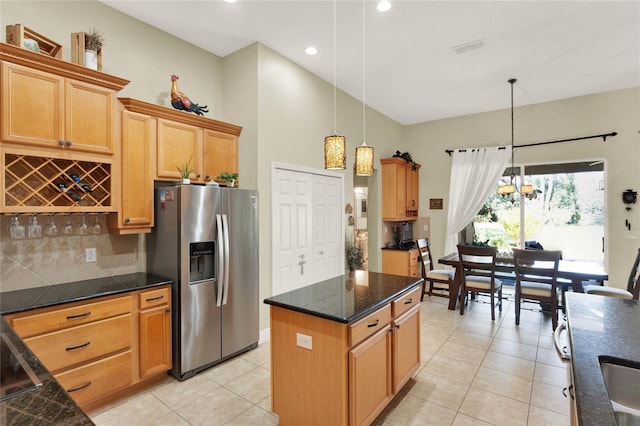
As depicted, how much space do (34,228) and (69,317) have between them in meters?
0.79

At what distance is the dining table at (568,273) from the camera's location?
12.0ft

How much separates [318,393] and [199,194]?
194cm

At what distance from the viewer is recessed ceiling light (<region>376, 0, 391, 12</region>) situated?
9.19ft

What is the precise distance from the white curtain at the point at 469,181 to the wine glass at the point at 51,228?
5845 millimetres

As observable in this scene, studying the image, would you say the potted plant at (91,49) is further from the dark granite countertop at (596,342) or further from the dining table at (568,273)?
the dining table at (568,273)

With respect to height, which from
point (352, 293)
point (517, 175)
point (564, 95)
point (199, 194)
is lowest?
point (352, 293)

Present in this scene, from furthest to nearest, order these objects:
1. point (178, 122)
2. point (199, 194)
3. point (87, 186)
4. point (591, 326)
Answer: point (178, 122) → point (199, 194) → point (87, 186) → point (591, 326)

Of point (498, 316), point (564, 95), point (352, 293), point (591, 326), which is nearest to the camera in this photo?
point (591, 326)

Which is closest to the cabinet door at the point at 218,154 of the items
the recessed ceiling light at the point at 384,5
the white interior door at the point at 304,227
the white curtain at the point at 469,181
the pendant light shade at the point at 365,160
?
the white interior door at the point at 304,227

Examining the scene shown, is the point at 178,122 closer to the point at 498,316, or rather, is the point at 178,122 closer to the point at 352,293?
the point at 352,293

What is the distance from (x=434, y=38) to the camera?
3412 millimetres

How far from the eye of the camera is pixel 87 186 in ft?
8.25

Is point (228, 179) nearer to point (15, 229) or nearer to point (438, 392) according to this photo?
point (15, 229)

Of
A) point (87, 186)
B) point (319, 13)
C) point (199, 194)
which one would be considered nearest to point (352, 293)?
point (199, 194)
